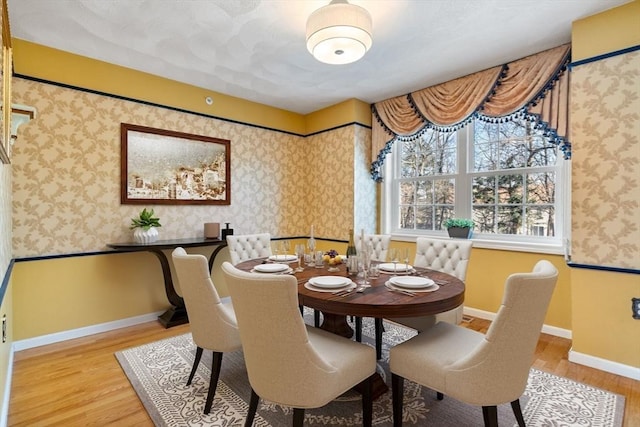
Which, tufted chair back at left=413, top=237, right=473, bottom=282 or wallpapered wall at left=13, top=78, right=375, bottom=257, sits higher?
wallpapered wall at left=13, top=78, right=375, bottom=257

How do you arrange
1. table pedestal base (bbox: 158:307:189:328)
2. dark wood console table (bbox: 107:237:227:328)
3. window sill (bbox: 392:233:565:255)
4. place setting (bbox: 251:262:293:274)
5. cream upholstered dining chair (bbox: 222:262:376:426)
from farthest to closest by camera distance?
table pedestal base (bbox: 158:307:189:328)
dark wood console table (bbox: 107:237:227:328)
window sill (bbox: 392:233:565:255)
place setting (bbox: 251:262:293:274)
cream upholstered dining chair (bbox: 222:262:376:426)

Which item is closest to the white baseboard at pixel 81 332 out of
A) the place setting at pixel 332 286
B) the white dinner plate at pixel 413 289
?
the place setting at pixel 332 286

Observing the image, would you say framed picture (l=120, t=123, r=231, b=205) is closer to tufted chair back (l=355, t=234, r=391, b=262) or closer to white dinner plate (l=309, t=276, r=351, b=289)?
tufted chair back (l=355, t=234, r=391, b=262)

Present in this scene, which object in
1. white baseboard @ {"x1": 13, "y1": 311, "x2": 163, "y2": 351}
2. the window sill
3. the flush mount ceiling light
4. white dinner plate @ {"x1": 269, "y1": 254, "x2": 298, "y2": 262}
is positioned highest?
the flush mount ceiling light

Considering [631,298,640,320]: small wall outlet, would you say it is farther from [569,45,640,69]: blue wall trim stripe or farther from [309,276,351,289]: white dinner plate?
[309,276,351,289]: white dinner plate

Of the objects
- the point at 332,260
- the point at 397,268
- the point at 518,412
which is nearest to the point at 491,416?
the point at 518,412

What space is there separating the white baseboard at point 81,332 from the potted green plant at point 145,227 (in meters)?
0.86

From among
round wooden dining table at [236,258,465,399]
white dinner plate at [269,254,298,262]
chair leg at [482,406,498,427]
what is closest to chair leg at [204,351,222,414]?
round wooden dining table at [236,258,465,399]

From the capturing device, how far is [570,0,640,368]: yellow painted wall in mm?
2221

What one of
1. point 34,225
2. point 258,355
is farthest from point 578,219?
point 34,225

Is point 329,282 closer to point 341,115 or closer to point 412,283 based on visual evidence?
point 412,283

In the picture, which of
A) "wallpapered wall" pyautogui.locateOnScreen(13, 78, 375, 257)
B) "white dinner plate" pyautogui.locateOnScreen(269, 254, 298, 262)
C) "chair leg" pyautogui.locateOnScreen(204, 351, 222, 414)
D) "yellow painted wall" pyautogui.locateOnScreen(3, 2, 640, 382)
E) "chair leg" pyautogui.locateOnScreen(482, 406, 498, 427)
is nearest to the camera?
"chair leg" pyautogui.locateOnScreen(482, 406, 498, 427)

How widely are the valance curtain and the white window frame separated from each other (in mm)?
266

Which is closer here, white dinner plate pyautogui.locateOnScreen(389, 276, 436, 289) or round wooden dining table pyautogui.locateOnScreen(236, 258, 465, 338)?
round wooden dining table pyautogui.locateOnScreen(236, 258, 465, 338)
